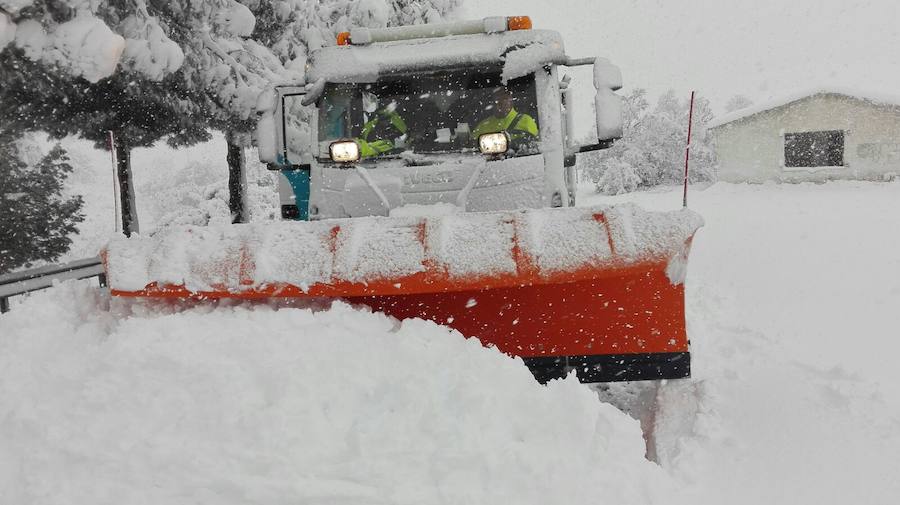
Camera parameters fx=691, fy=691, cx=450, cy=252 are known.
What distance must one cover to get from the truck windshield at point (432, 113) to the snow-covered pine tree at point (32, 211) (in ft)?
21.4

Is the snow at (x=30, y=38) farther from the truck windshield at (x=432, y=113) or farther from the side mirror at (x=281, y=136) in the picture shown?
the truck windshield at (x=432, y=113)

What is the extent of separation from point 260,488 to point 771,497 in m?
1.96

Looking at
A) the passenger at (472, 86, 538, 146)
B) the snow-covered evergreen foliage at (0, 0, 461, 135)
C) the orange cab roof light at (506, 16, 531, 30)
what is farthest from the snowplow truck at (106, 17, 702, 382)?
the snow-covered evergreen foliage at (0, 0, 461, 135)

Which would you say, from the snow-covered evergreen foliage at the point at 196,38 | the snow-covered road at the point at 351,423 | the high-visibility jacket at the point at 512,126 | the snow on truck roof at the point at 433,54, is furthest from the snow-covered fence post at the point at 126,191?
the snow-covered road at the point at 351,423

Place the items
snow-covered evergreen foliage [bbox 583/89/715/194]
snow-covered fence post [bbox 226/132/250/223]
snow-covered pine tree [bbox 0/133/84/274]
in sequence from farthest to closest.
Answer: snow-covered evergreen foliage [bbox 583/89/715/194]
snow-covered fence post [bbox 226/132/250/223]
snow-covered pine tree [bbox 0/133/84/274]

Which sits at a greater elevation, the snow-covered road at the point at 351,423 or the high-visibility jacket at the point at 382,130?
the high-visibility jacket at the point at 382,130

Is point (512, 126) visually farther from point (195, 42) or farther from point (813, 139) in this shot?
point (813, 139)

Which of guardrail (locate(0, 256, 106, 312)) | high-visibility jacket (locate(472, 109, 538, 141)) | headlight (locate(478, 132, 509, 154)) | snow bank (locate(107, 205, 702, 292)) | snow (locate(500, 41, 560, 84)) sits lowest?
guardrail (locate(0, 256, 106, 312))

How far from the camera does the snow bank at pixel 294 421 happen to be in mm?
2139

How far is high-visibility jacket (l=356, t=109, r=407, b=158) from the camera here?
16.2 feet

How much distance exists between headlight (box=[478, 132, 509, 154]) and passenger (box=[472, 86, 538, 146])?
292mm

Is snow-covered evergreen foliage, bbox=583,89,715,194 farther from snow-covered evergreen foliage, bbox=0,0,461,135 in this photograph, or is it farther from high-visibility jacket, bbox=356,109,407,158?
high-visibility jacket, bbox=356,109,407,158

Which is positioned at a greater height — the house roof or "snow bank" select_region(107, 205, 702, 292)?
the house roof

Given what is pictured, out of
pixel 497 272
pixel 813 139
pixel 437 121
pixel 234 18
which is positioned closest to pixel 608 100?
pixel 437 121
